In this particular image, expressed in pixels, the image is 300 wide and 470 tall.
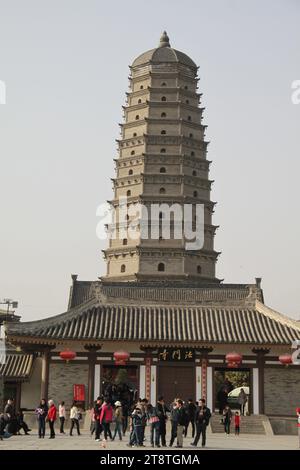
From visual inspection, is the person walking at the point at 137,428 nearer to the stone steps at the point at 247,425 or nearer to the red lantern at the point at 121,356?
the stone steps at the point at 247,425

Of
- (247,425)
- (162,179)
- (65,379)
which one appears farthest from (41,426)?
(162,179)

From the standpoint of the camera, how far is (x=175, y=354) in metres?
25.7

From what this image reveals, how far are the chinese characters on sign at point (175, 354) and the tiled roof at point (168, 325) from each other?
0.63 meters

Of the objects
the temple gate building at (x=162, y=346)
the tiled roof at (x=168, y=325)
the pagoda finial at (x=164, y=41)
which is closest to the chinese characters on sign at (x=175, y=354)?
the temple gate building at (x=162, y=346)

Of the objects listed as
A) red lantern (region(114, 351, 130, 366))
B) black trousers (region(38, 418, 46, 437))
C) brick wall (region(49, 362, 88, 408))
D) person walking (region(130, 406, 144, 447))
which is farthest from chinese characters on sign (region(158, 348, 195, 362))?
person walking (region(130, 406, 144, 447))

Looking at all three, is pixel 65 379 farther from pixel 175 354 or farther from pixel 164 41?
pixel 164 41

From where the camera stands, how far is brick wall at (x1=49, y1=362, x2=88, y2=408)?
992 inches

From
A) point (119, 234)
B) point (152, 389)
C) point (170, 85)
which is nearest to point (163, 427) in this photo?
point (152, 389)

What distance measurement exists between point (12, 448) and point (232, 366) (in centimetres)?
1205

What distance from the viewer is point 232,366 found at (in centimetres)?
2548

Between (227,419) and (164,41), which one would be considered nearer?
(227,419)

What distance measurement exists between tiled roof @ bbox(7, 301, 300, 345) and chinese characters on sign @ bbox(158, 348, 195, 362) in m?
0.63

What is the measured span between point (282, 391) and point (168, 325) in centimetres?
531

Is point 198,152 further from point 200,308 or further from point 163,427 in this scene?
point 163,427
